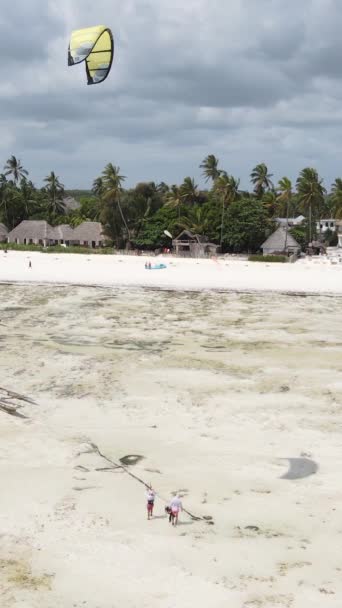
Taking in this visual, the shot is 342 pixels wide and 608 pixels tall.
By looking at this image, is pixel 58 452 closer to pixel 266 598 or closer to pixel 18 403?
pixel 18 403

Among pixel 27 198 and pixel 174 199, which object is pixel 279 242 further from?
pixel 27 198

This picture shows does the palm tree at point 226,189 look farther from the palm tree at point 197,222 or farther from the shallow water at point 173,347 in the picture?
the shallow water at point 173,347

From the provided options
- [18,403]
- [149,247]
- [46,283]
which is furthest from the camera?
[149,247]

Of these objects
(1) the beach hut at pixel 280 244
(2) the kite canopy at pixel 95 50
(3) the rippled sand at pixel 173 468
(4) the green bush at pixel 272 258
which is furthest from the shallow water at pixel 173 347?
(1) the beach hut at pixel 280 244

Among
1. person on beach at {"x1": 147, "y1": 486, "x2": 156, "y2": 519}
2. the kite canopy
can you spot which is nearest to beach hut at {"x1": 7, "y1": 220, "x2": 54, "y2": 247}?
the kite canopy

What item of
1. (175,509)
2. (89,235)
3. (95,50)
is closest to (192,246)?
(89,235)

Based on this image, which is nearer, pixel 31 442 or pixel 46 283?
pixel 31 442

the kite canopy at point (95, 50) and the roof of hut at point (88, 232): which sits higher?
the kite canopy at point (95, 50)

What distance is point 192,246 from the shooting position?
54375 millimetres

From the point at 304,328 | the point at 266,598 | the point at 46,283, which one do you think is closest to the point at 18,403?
the point at 266,598

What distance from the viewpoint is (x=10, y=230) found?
73.1 metres

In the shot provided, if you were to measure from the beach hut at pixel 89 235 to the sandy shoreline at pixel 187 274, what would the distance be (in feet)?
44.4

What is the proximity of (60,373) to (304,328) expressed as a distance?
976 cm

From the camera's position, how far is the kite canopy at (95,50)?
18.0 meters
